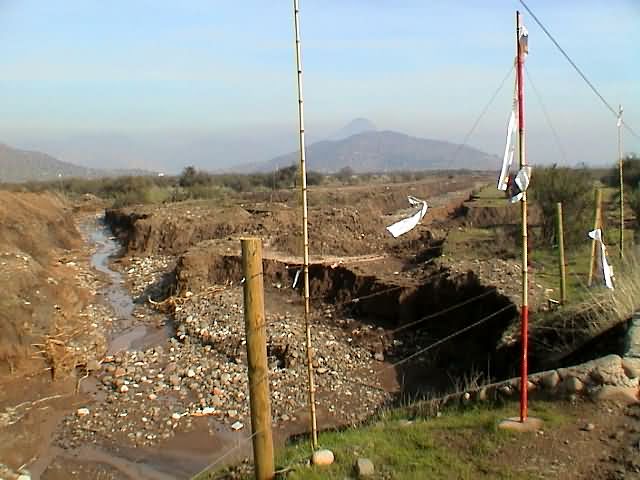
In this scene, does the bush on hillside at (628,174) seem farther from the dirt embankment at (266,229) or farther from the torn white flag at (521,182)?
the torn white flag at (521,182)

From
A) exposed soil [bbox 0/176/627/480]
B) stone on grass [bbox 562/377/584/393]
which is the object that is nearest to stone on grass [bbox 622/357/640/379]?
stone on grass [bbox 562/377/584/393]

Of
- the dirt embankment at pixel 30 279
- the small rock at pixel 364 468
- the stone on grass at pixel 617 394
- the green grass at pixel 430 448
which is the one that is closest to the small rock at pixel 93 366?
the dirt embankment at pixel 30 279

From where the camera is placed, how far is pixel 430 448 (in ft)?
15.6

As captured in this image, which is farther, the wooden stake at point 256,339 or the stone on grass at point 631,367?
the stone on grass at point 631,367

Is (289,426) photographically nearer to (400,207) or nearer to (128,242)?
(128,242)

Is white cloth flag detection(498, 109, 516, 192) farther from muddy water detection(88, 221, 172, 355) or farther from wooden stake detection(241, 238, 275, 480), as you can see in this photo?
muddy water detection(88, 221, 172, 355)

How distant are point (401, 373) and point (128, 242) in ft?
55.1

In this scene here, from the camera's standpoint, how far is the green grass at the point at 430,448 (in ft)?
14.1

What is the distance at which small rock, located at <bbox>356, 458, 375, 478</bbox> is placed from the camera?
431 cm

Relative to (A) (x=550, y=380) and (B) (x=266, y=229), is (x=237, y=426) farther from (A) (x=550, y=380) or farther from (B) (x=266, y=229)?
(B) (x=266, y=229)

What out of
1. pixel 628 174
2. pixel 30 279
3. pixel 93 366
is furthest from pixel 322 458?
pixel 628 174

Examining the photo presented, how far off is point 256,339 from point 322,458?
114cm

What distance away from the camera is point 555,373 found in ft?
18.2

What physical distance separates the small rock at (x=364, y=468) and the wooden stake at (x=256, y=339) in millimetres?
729
